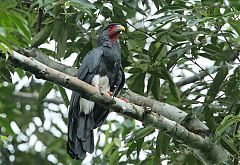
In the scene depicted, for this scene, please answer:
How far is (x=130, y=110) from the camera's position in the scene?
13.5 feet

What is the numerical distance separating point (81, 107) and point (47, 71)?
151 cm

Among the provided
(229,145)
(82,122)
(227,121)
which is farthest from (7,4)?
(229,145)

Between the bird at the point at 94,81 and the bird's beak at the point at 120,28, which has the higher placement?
the bird's beak at the point at 120,28

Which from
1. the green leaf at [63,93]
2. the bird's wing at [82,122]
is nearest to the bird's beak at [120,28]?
the bird's wing at [82,122]

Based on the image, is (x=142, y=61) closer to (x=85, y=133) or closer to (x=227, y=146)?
(x=85, y=133)

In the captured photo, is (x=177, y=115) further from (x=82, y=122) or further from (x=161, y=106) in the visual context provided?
(x=82, y=122)

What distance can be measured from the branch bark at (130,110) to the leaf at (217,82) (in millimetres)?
356

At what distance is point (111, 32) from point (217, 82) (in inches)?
46.4

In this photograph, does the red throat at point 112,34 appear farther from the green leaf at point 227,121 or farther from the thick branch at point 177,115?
the green leaf at point 227,121

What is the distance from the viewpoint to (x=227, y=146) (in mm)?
4445

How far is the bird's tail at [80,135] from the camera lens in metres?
4.89

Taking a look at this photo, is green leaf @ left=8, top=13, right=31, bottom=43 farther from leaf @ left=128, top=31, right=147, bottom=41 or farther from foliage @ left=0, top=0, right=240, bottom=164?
leaf @ left=128, top=31, right=147, bottom=41

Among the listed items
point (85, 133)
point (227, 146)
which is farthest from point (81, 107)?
point (227, 146)

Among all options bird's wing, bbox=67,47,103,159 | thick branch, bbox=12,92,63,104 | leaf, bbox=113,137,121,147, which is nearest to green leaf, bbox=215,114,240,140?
bird's wing, bbox=67,47,103,159
